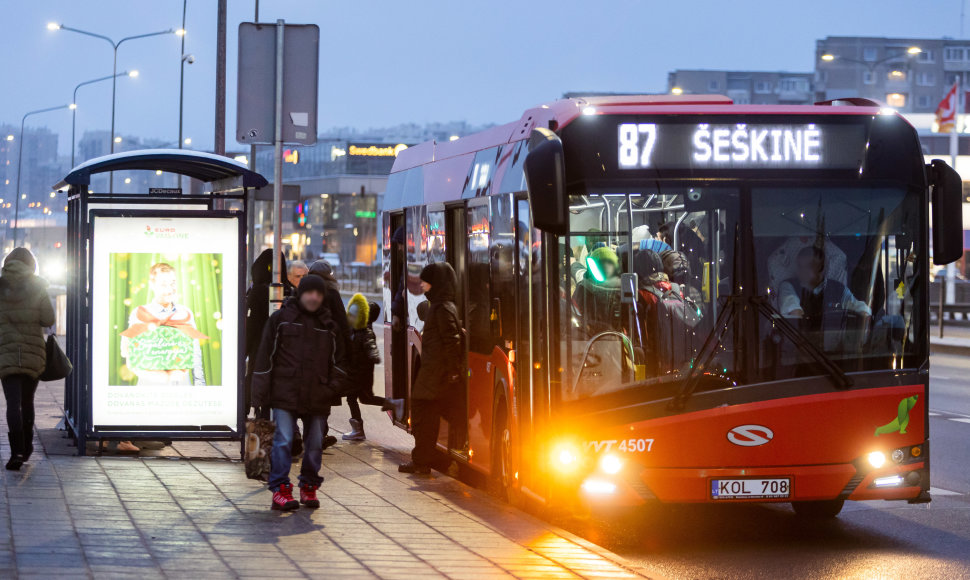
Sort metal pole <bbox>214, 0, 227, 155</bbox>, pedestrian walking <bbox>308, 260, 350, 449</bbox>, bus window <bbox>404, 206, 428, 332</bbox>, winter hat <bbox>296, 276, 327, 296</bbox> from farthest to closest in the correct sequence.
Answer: metal pole <bbox>214, 0, 227, 155</bbox> → bus window <bbox>404, 206, 428, 332</bbox> → pedestrian walking <bbox>308, 260, 350, 449</bbox> → winter hat <bbox>296, 276, 327, 296</bbox>

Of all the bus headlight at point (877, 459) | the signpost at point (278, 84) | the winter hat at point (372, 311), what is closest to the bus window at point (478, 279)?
the winter hat at point (372, 311)

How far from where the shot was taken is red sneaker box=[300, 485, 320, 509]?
927cm

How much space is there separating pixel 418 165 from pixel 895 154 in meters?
5.73

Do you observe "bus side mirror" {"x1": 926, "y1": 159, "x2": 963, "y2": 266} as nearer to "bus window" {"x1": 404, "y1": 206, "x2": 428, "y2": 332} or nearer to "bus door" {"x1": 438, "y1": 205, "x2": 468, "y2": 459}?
"bus door" {"x1": 438, "y1": 205, "x2": 468, "y2": 459}

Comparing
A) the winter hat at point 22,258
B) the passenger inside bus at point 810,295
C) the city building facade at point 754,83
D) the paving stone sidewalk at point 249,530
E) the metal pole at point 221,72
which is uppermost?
the city building facade at point 754,83

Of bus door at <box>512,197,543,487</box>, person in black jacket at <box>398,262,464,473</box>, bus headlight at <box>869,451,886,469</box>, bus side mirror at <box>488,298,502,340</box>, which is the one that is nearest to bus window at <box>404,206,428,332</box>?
person in black jacket at <box>398,262,464,473</box>

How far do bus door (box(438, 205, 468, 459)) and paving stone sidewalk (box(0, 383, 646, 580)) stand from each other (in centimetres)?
63

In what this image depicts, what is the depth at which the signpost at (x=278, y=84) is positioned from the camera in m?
15.3

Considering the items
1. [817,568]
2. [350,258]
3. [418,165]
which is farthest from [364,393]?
[350,258]

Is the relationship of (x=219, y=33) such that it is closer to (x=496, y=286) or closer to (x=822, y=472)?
(x=496, y=286)

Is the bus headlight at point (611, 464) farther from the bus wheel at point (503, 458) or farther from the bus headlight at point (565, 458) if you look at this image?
the bus wheel at point (503, 458)

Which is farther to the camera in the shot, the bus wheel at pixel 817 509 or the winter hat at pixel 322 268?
the winter hat at pixel 322 268

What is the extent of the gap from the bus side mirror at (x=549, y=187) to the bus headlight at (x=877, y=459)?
2.34 meters

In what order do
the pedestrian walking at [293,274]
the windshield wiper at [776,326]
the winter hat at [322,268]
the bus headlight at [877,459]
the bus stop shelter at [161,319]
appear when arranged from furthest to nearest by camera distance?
the pedestrian walking at [293,274]
the winter hat at [322,268]
the bus stop shelter at [161,319]
the bus headlight at [877,459]
the windshield wiper at [776,326]
